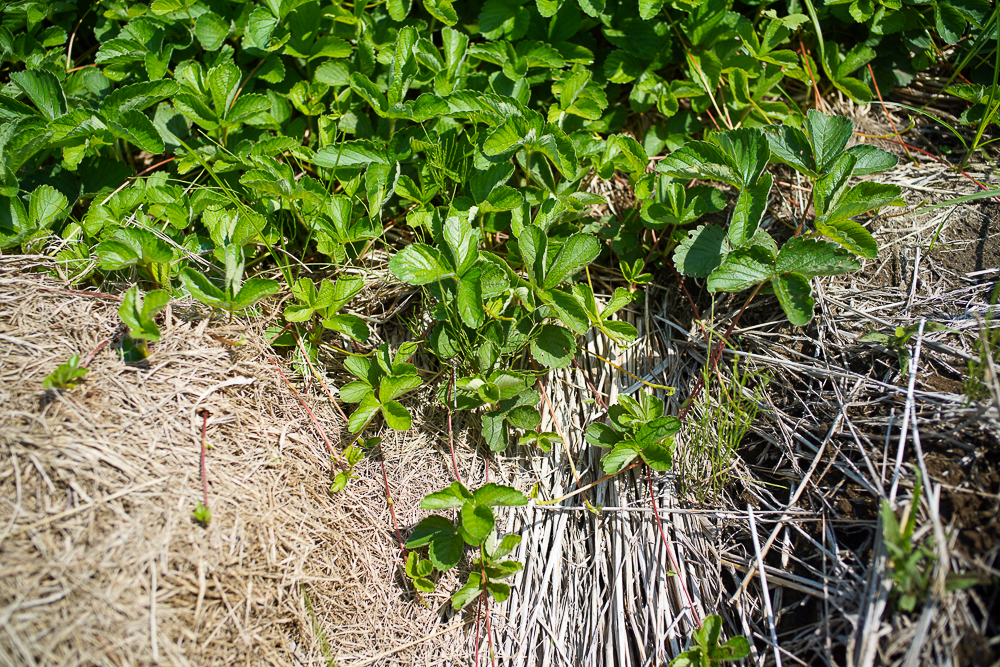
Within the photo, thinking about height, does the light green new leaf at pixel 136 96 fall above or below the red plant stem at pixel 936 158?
above

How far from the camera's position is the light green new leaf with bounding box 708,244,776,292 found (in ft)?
5.61

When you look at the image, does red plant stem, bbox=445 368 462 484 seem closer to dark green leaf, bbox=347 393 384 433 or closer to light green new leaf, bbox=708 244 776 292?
dark green leaf, bbox=347 393 384 433

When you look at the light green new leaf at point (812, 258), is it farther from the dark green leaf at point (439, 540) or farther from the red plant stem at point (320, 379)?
the red plant stem at point (320, 379)

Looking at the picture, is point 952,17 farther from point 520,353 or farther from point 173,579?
point 173,579

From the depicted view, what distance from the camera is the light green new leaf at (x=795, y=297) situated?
163cm

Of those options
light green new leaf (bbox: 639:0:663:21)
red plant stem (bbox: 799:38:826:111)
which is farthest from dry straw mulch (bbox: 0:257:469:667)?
red plant stem (bbox: 799:38:826:111)

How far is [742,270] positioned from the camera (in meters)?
1.73

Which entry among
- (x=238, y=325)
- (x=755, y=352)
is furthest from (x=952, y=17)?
(x=238, y=325)

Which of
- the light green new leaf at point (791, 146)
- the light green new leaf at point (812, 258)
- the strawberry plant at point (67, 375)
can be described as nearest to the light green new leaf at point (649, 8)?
the light green new leaf at point (791, 146)

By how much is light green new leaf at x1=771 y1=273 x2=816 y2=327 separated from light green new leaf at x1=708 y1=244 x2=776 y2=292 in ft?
0.15

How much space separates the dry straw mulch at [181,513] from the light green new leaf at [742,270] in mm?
1027

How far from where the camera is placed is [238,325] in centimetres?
175

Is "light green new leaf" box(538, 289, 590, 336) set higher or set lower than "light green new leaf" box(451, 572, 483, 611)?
higher

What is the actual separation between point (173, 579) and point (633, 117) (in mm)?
2168
